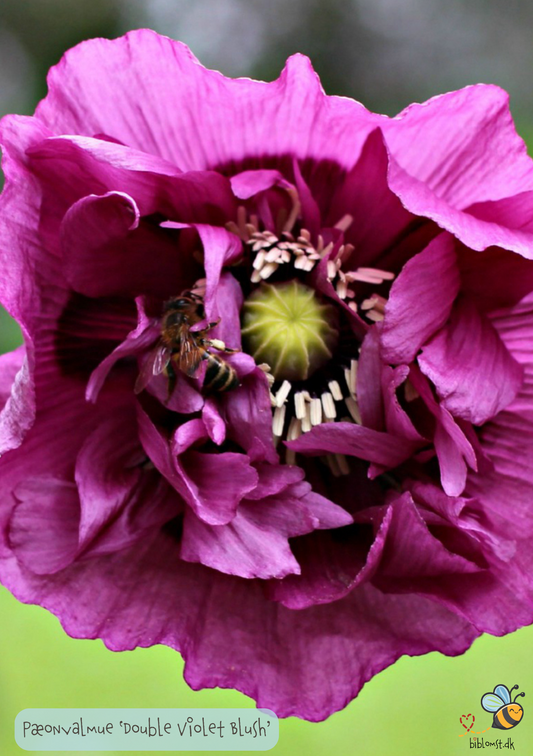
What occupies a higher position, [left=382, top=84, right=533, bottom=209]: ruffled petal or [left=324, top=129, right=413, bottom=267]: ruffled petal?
[left=382, top=84, right=533, bottom=209]: ruffled petal

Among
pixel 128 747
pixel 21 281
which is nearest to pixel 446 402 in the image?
pixel 21 281

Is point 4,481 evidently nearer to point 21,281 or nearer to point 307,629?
point 21,281

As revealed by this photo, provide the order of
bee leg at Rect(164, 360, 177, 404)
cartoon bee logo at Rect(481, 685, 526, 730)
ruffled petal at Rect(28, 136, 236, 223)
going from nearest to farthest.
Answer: ruffled petal at Rect(28, 136, 236, 223) → bee leg at Rect(164, 360, 177, 404) → cartoon bee logo at Rect(481, 685, 526, 730)

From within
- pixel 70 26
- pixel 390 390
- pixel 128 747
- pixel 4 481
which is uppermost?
pixel 70 26

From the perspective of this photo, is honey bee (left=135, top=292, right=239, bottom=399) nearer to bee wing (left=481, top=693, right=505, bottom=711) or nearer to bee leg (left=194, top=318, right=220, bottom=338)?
bee leg (left=194, top=318, right=220, bottom=338)

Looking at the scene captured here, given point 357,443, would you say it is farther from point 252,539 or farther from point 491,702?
point 491,702

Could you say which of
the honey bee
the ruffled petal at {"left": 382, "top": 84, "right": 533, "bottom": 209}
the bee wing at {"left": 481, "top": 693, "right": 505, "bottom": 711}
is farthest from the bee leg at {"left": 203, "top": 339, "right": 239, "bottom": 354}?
the bee wing at {"left": 481, "top": 693, "right": 505, "bottom": 711}

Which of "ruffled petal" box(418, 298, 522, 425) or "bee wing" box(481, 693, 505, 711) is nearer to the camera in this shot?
"ruffled petal" box(418, 298, 522, 425)

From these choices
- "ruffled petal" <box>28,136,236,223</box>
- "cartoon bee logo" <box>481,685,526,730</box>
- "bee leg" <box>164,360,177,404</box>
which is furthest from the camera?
"cartoon bee logo" <box>481,685,526,730</box>
